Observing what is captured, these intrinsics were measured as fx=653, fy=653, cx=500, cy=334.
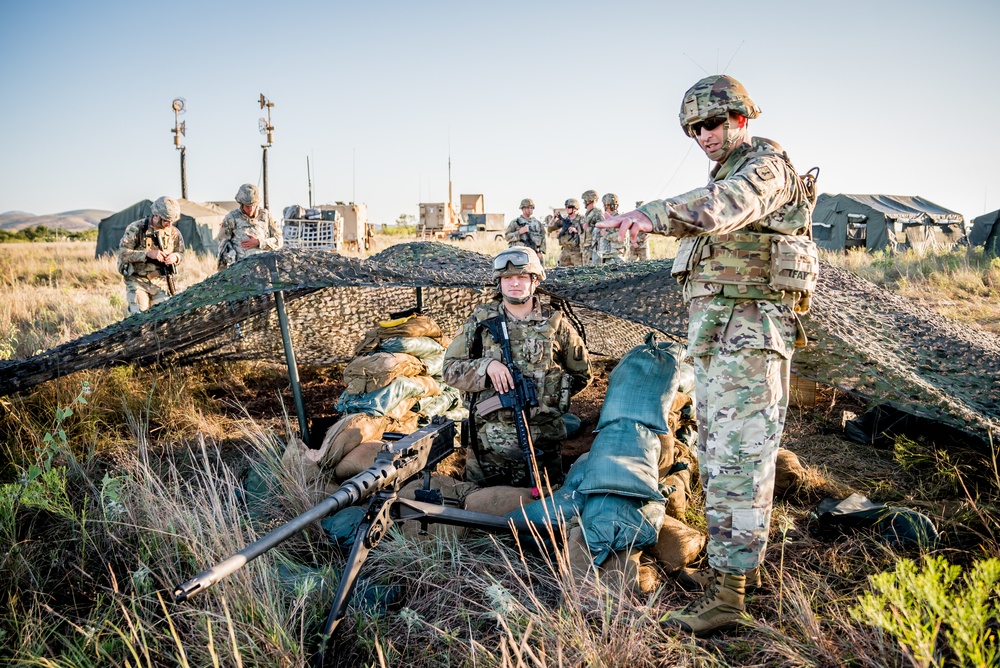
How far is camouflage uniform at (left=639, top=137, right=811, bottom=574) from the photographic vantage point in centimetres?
245

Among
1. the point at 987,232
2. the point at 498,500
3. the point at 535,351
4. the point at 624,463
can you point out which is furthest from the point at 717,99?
the point at 987,232

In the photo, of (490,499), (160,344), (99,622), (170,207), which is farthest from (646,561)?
(170,207)

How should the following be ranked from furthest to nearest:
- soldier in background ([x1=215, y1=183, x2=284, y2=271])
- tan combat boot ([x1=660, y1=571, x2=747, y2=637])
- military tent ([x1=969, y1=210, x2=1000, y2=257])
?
military tent ([x1=969, y1=210, x2=1000, y2=257]) → soldier in background ([x1=215, y1=183, x2=284, y2=271]) → tan combat boot ([x1=660, y1=571, x2=747, y2=637])

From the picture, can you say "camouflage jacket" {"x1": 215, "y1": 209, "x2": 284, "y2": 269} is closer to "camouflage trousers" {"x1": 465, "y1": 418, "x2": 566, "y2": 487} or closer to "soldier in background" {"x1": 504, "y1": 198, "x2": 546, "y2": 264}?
"camouflage trousers" {"x1": 465, "y1": 418, "x2": 566, "y2": 487}

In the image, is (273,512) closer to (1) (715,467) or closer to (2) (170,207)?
(1) (715,467)

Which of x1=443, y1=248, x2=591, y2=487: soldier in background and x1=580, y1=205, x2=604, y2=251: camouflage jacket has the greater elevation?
x1=580, y1=205, x2=604, y2=251: camouflage jacket

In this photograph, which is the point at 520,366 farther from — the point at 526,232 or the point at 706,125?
the point at 526,232

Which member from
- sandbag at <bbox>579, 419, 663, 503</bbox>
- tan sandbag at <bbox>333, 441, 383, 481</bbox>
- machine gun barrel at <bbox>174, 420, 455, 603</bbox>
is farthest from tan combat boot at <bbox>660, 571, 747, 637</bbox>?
tan sandbag at <bbox>333, 441, 383, 481</bbox>

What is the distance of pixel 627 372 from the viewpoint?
3.81m

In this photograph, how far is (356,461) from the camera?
3.87 m

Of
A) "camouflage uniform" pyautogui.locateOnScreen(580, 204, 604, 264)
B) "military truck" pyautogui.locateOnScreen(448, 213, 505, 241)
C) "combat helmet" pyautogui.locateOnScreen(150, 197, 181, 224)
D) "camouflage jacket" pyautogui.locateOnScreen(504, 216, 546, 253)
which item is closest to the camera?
"combat helmet" pyautogui.locateOnScreen(150, 197, 181, 224)

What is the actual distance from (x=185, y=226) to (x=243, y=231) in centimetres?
1241

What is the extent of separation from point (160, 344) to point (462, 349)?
2184 mm

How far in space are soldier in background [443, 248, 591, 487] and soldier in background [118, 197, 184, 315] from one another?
14.9 ft
